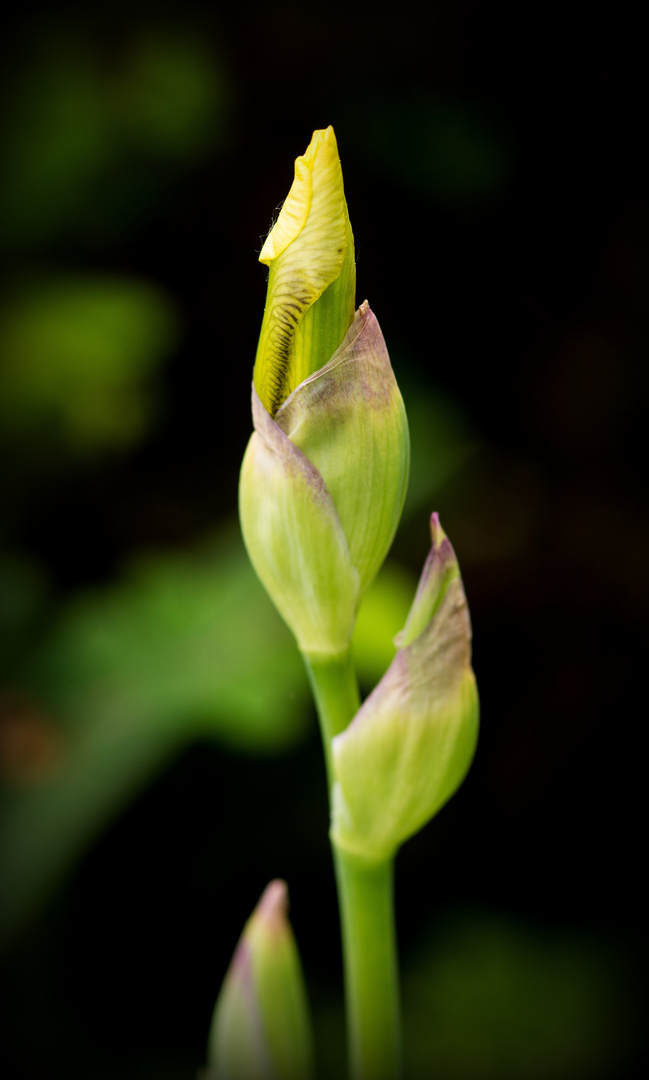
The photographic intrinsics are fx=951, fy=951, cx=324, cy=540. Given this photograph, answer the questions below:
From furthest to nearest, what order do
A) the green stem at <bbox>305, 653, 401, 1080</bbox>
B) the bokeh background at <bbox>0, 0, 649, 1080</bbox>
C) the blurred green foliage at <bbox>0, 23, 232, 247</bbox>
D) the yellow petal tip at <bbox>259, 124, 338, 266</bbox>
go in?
1. the blurred green foliage at <bbox>0, 23, 232, 247</bbox>
2. the bokeh background at <bbox>0, 0, 649, 1080</bbox>
3. the green stem at <bbox>305, 653, 401, 1080</bbox>
4. the yellow petal tip at <bbox>259, 124, 338, 266</bbox>

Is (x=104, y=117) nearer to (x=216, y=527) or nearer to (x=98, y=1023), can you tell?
(x=216, y=527)

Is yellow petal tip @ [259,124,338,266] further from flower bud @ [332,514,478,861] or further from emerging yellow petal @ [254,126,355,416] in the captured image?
flower bud @ [332,514,478,861]

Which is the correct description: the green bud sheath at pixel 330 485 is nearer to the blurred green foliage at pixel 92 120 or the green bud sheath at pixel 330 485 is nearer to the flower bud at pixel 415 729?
the flower bud at pixel 415 729

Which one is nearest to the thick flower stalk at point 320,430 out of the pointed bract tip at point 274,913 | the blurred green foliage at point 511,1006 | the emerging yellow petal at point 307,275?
the emerging yellow petal at point 307,275

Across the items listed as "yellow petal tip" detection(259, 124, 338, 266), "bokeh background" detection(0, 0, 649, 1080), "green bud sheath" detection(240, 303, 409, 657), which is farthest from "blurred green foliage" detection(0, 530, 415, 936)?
"yellow petal tip" detection(259, 124, 338, 266)

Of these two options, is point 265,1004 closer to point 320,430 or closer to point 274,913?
point 274,913
